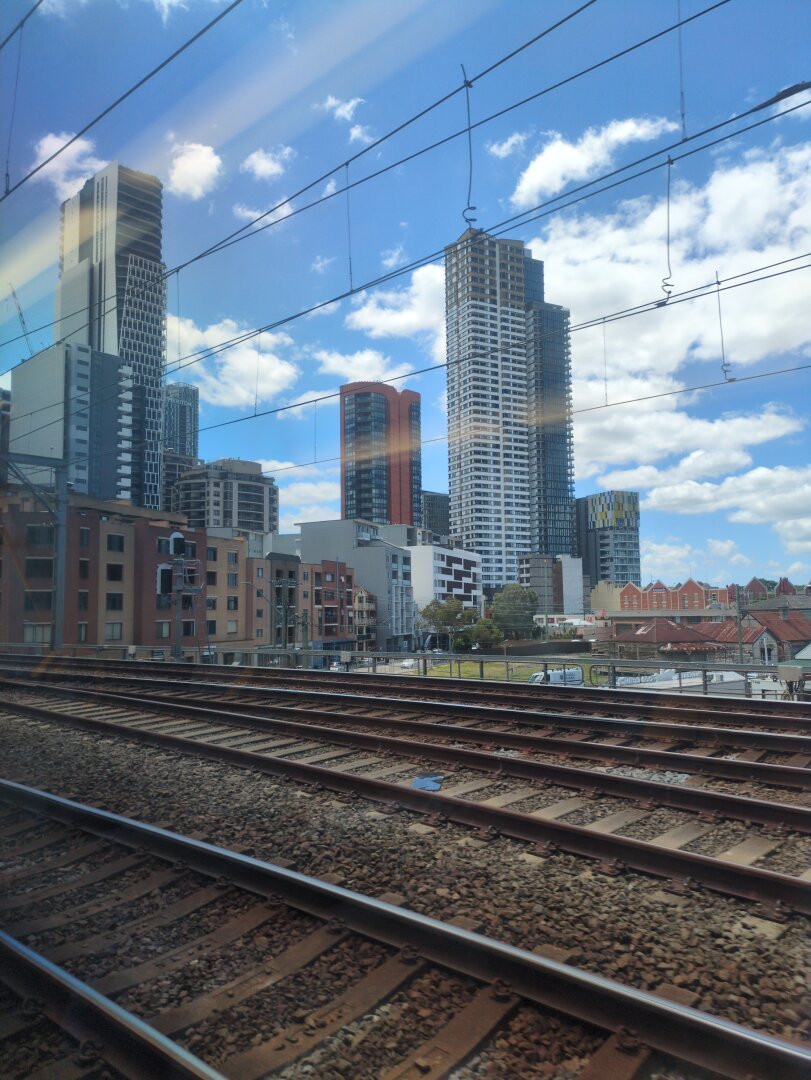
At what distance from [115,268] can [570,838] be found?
46053 millimetres

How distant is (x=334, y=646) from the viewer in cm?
6656

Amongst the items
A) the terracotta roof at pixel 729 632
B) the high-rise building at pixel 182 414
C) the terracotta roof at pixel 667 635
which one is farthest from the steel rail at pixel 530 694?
the high-rise building at pixel 182 414

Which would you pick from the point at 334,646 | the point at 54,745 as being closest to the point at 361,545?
the point at 334,646

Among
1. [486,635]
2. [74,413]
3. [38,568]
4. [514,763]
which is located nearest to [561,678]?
[514,763]

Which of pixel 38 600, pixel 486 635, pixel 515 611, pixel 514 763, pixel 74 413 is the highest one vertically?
pixel 74 413

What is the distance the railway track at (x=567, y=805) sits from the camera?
4363 mm

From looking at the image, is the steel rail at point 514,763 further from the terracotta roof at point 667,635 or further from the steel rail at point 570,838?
the terracotta roof at point 667,635

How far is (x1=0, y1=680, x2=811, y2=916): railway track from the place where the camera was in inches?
172

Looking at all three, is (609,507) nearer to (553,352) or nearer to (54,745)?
(553,352)

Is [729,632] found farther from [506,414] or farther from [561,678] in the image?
[506,414]

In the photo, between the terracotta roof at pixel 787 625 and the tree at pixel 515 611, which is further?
the tree at pixel 515 611

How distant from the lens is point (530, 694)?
1127 centimetres

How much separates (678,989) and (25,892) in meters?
3.85

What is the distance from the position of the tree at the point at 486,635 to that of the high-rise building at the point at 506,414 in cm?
1862
